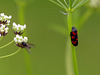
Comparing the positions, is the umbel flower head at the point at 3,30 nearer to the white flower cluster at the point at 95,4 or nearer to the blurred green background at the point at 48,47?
the white flower cluster at the point at 95,4

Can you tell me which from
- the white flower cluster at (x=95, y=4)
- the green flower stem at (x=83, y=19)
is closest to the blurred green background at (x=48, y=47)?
the green flower stem at (x=83, y=19)

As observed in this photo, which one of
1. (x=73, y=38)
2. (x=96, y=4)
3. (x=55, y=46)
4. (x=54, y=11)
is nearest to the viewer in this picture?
(x=73, y=38)

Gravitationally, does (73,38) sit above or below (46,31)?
below

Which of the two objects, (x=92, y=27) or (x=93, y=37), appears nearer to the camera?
(x=93, y=37)

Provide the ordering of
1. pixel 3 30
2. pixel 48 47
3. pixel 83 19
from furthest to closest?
pixel 48 47 < pixel 83 19 < pixel 3 30

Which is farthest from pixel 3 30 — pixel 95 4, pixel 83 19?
pixel 95 4

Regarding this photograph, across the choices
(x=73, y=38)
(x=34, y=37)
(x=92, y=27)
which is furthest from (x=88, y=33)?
(x=73, y=38)

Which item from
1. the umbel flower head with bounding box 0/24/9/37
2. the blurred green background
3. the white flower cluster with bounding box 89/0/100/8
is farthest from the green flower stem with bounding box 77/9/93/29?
the blurred green background

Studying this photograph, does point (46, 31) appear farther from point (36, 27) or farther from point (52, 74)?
point (52, 74)

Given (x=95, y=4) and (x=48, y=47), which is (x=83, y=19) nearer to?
(x=95, y=4)
